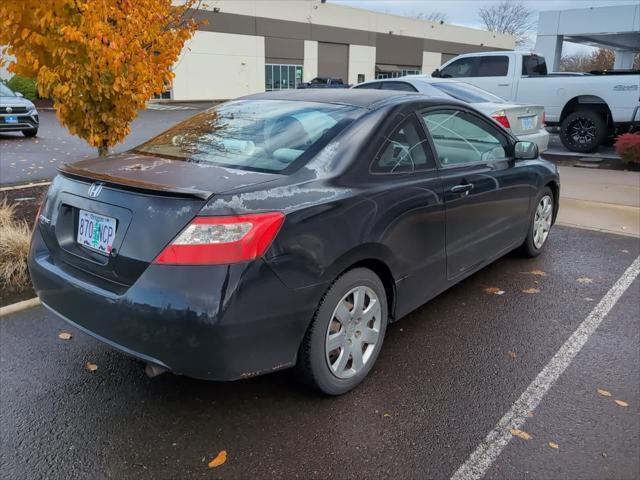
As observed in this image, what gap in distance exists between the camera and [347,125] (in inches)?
125

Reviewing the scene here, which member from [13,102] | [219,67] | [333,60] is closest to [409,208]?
[13,102]

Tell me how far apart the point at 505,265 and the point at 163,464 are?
374cm

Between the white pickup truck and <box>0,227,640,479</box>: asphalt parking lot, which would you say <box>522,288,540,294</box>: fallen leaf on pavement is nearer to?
<box>0,227,640,479</box>: asphalt parking lot

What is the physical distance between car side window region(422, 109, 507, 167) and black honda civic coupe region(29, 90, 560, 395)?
0.02 metres

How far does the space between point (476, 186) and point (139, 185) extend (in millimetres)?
2383

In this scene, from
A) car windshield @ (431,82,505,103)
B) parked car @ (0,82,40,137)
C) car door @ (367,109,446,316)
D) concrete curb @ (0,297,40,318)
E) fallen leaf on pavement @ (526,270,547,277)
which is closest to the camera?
car door @ (367,109,446,316)

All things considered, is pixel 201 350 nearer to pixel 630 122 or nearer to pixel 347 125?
pixel 347 125

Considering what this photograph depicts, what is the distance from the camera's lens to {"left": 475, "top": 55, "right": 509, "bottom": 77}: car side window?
1247cm

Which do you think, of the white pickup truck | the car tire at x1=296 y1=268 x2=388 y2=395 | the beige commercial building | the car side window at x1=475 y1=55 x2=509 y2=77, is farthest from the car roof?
the beige commercial building

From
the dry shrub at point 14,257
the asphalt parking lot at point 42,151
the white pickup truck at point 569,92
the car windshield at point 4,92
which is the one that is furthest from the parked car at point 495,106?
the car windshield at point 4,92

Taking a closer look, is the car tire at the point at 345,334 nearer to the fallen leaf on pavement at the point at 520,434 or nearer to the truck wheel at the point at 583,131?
the fallen leaf on pavement at the point at 520,434

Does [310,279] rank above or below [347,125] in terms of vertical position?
below

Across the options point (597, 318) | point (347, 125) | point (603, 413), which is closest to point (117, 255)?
point (347, 125)

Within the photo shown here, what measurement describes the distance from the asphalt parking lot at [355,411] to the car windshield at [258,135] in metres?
1.28
